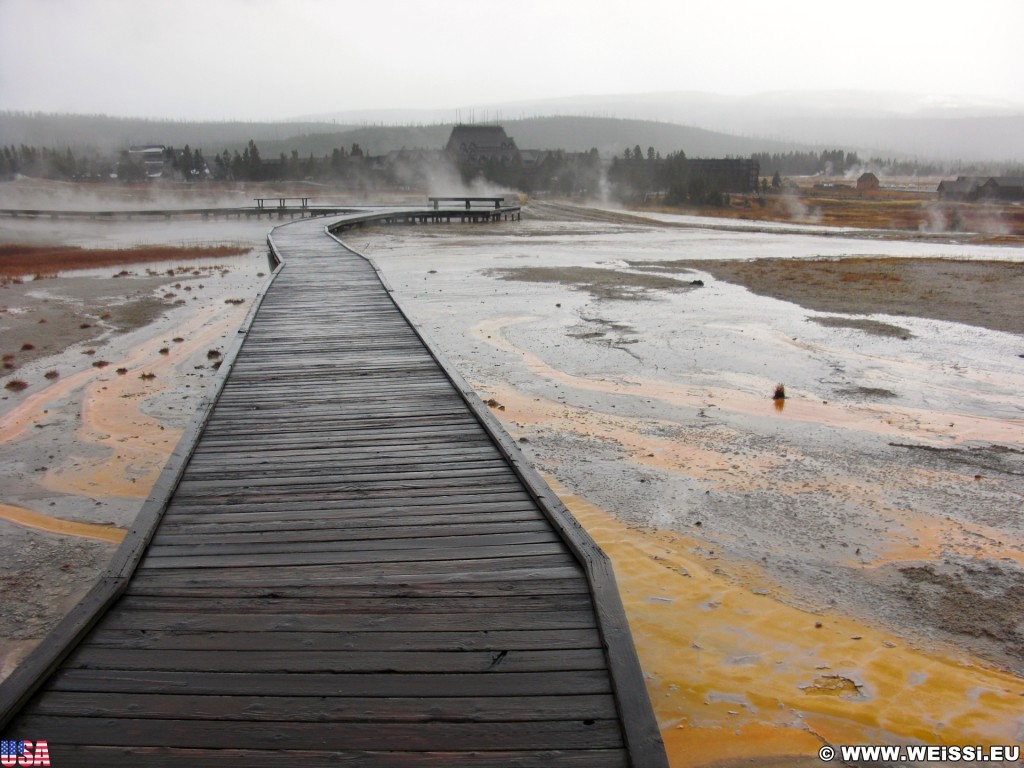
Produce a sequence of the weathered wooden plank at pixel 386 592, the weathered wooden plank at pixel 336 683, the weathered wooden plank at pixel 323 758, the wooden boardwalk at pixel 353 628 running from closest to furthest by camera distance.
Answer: the weathered wooden plank at pixel 323 758 < the wooden boardwalk at pixel 353 628 < the weathered wooden plank at pixel 336 683 < the weathered wooden plank at pixel 386 592

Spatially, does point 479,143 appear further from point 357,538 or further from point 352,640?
point 352,640

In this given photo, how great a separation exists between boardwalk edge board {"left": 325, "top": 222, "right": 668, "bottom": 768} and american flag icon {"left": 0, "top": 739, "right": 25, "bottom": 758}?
2.04 metres

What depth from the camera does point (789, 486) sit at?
661 centimetres

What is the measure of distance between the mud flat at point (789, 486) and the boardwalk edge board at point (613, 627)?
851 millimetres

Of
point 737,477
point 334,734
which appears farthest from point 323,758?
point 737,477

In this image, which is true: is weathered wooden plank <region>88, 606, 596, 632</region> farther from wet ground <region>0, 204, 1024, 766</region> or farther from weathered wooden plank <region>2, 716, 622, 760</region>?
wet ground <region>0, 204, 1024, 766</region>

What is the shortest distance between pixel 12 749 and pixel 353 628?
48.9 inches

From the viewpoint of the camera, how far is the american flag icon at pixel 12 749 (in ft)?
8.46

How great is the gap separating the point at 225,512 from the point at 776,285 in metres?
15.6

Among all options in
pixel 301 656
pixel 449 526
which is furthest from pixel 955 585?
pixel 301 656

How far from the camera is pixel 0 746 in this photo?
260 cm

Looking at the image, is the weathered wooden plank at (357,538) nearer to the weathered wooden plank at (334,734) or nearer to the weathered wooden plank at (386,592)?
the weathered wooden plank at (386,592)

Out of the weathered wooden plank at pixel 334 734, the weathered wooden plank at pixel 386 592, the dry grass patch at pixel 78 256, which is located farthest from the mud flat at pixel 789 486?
the dry grass patch at pixel 78 256

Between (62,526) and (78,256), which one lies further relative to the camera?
(78,256)
